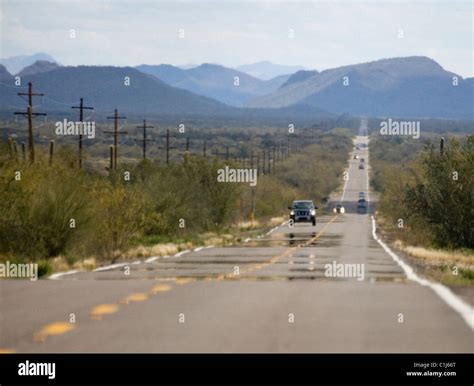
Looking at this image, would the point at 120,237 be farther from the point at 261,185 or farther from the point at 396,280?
the point at 261,185

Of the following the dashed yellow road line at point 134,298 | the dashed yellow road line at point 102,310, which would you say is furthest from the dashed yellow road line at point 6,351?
the dashed yellow road line at point 134,298

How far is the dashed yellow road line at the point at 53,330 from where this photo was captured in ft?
38.0

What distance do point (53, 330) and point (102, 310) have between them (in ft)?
6.31

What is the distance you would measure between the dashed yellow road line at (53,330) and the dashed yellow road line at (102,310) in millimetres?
686

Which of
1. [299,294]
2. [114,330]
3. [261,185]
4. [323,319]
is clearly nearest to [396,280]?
[299,294]

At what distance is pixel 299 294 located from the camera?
16.7 m

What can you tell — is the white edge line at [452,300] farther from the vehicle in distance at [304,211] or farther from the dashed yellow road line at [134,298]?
the vehicle in distance at [304,211]
